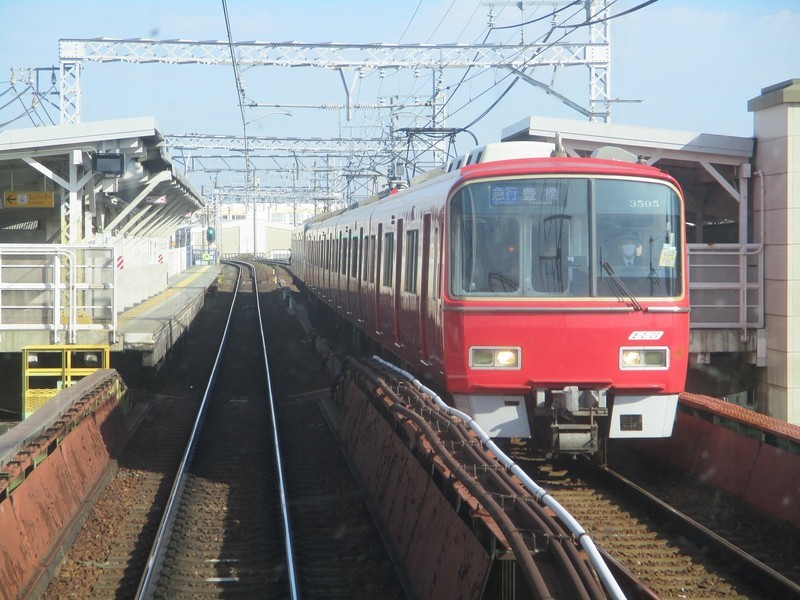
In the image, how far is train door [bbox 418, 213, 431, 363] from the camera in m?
8.64

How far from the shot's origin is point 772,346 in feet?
40.0

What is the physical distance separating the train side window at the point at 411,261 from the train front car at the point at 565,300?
1628 mm

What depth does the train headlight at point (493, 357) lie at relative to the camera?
7605mm

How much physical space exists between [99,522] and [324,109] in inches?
795

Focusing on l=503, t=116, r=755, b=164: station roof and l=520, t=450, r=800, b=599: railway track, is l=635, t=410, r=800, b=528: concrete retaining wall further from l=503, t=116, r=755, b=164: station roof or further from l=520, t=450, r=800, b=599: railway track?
l=503, t=116, r=755, b=164: station roof

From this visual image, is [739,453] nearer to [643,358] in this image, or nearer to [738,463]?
[738,463]

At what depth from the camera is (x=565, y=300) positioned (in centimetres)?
759

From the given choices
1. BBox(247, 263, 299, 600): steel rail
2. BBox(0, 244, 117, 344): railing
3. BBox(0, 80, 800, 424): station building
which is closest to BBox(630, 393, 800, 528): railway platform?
BBox(0, 80, 800, 424): station building

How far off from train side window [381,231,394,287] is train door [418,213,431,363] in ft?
7.34

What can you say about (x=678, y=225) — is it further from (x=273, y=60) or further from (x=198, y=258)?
(x=198, y=258)

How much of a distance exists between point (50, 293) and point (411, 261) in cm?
517

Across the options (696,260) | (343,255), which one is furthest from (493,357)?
(343,255)

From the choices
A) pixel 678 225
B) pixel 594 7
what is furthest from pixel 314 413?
pixel 594 7

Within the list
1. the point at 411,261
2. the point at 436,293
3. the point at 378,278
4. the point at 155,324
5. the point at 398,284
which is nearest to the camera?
the point at 436,293
